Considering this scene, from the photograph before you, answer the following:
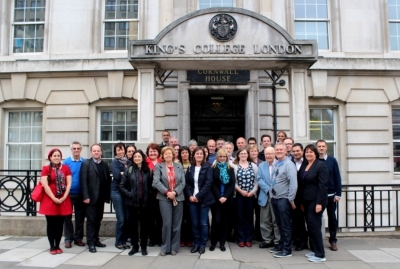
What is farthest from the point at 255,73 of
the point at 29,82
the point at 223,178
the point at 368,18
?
the point at 29,82

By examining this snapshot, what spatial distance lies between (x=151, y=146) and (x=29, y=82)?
7365mm

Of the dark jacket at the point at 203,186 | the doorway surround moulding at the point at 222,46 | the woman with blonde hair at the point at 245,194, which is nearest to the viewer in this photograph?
the dark jacket at the point at 203,186

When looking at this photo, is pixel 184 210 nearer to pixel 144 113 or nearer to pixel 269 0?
pixel 144 113

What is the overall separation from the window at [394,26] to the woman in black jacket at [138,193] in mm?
10315

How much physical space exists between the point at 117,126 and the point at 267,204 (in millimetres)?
6977

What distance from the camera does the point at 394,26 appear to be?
12.2m

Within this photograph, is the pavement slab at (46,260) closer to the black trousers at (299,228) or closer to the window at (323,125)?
the black trousers at (299,228)

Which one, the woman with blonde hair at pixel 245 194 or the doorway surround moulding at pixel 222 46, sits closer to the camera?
the woman with blonde hair at pixel 245 194

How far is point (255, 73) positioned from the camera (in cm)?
1123

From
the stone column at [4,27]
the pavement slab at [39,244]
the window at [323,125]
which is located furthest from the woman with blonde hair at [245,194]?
the stone column at [4,27]

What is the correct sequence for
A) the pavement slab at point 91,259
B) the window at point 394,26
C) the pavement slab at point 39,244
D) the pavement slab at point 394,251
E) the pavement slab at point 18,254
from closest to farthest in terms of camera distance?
the pavement slab at point 91,259, the pavement slab at point 18,254, the pavement slab at point 394,251, the pavement slab at point 39,244, the window at point 394,26

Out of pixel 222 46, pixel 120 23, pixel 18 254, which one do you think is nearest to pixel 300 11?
pixel 222 46

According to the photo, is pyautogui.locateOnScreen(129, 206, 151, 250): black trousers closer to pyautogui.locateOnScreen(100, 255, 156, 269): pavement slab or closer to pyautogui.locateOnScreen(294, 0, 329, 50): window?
pyautogui.locateOnScreen(100, 255, 156, 269): pavement slab

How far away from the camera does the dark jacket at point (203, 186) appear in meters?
6.24
